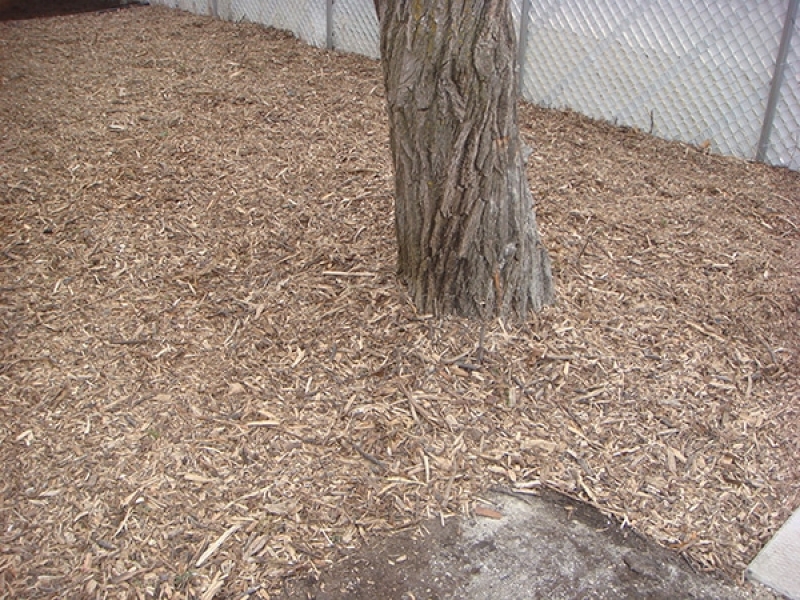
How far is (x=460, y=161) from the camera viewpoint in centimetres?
373

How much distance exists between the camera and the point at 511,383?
150 inches

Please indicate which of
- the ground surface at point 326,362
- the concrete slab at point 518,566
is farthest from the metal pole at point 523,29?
the concrete slab at point 518,566

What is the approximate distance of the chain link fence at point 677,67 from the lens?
18.4 feet

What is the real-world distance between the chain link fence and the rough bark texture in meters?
2.58

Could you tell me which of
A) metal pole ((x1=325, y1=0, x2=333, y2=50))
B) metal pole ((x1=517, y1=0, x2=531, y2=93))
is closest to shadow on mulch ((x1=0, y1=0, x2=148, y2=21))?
metal pole ((x1=325, y1=0, x2=333, y2=50))

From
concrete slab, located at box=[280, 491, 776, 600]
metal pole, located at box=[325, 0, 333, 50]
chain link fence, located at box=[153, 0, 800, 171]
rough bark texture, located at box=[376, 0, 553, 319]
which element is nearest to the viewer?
concrete slab, located at box=[280, 491, 776, 600]

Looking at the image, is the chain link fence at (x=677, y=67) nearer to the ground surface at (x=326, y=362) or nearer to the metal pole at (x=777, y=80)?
the metal pole at (x=777, y=80)

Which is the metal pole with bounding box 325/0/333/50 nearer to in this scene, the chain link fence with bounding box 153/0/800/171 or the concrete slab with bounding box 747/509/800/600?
the chain link fence with bounding box 153/0/800/171

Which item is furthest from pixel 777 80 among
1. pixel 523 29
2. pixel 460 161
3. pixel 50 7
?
pixel 50 7

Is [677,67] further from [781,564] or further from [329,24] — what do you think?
[781,564]

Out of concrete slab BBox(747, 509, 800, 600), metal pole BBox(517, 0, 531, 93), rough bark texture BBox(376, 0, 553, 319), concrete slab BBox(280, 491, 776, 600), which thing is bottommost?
concrete slab BBox(280, 491, 776, 600)

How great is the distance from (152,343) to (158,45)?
4580mm

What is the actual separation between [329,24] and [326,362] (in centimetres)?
492

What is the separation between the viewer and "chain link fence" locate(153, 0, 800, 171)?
5.61 m
